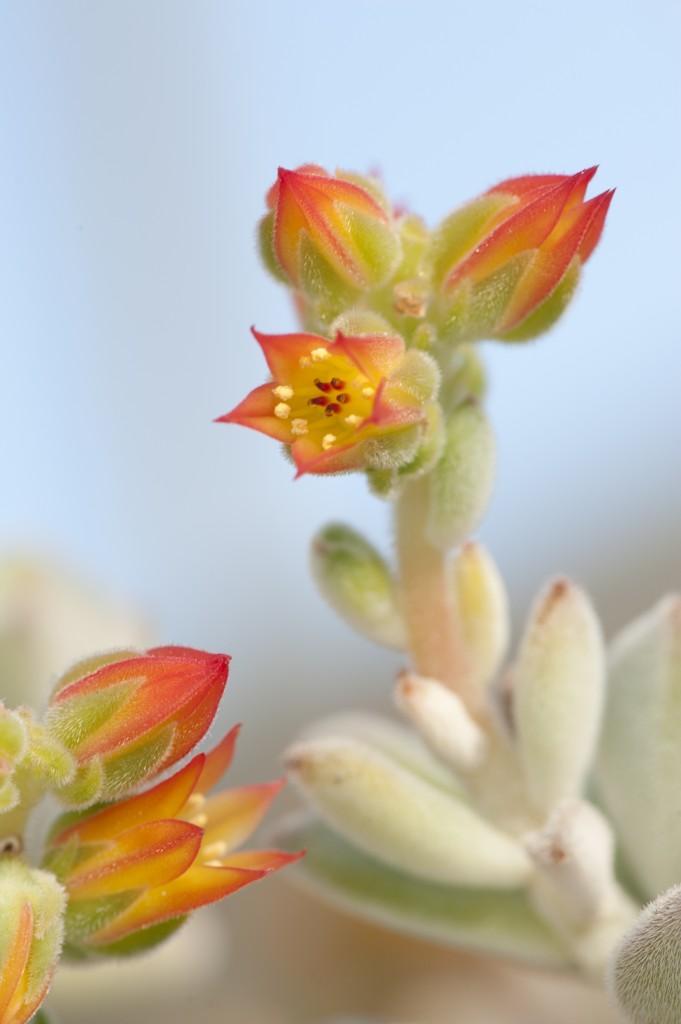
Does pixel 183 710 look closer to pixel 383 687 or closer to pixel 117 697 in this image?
pixel 117 697

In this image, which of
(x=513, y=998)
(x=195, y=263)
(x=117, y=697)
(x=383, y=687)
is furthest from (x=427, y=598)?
(x=195, y=263)

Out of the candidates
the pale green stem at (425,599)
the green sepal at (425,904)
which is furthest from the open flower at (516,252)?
the green sepal at (425,904)

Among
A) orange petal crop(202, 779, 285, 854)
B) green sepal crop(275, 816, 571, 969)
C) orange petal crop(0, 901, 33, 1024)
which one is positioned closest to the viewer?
orange petal crop(0, 901, 33, 1024)

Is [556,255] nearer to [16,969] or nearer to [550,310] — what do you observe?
[550,310]

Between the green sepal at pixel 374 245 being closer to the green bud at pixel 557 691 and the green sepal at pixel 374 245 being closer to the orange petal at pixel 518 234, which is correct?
the orange petal at pixel 518 234

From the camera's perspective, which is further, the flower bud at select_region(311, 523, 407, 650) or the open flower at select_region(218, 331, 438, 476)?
the flower bud at select_region(311, 523, 407, 650)

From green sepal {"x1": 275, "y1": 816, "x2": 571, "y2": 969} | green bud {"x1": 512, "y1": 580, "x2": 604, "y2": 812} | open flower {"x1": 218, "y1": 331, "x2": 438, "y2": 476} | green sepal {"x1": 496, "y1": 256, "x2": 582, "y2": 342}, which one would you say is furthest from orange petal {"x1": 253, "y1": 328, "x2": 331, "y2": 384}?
green sepal {"x1": 275, "y1": 816, "x2": 571, "y2": 969}

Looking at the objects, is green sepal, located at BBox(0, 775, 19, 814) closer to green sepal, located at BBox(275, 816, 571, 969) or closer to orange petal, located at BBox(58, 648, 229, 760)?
orange petal, located at BBox(58, 648, 229, 760)
